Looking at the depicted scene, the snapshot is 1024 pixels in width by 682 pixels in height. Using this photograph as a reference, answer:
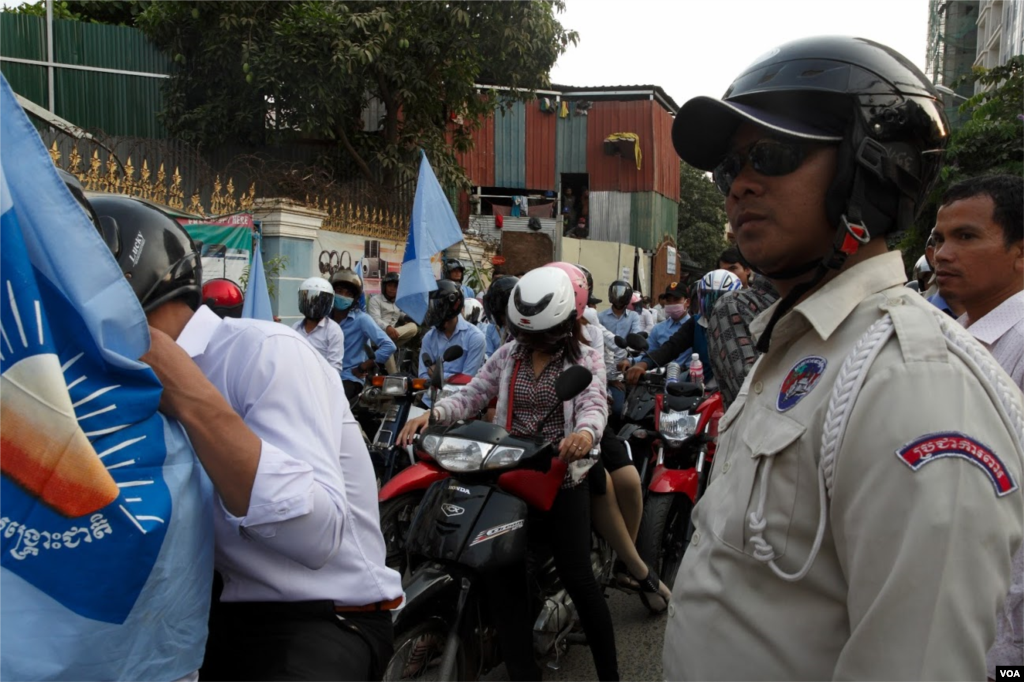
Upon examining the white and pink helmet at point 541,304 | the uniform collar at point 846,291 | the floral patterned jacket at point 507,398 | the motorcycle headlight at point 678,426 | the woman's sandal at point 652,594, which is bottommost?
the woman's sandal at point 652,594

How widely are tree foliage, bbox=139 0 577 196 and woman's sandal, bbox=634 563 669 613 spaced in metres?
10.6

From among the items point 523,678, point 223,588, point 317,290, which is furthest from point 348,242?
point 223,588

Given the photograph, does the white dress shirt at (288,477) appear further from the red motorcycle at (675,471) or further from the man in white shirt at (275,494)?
the red motorcycle at (675,471)

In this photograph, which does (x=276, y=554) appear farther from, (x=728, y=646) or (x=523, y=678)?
(x=523, y=678)

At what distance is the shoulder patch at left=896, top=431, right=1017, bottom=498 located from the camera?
100 cm

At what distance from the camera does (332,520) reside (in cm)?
153

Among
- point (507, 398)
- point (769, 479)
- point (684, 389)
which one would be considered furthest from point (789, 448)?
point (684, 389)

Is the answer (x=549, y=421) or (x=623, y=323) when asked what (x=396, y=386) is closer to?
(x=549, y=421)

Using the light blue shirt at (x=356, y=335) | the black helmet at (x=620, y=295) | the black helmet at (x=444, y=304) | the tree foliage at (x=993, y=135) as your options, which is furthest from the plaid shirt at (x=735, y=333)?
the tree foliage at (x=993, y=135)

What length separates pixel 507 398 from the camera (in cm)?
367

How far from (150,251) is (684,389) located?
11.9ft

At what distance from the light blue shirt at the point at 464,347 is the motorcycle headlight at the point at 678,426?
77.7 inches

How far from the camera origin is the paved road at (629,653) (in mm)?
3805

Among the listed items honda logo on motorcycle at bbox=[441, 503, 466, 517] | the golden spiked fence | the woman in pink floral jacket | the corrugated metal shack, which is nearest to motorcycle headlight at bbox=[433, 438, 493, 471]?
honda logo on motorcycle at bbox=[441, 503, 466, 517]
